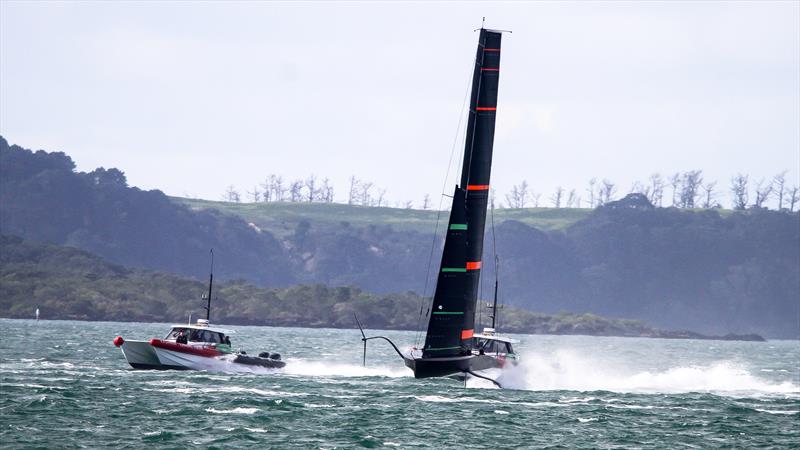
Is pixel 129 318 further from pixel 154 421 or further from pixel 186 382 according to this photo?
pixel 154 421

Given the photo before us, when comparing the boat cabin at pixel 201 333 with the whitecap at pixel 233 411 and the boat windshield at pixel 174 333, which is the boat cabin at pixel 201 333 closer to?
the boat windshield at pixel 174 333

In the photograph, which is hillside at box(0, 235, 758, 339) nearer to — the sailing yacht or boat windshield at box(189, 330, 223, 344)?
boat windshield at box(189, 330, 223, 344)

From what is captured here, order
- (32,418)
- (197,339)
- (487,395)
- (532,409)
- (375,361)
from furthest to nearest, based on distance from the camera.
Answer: (375,361) < (197,339) < (487,395) < (532,409) < (32,418)

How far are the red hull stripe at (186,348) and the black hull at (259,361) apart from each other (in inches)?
39.1

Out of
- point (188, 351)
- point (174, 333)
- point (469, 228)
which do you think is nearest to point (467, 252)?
point (469, 228)

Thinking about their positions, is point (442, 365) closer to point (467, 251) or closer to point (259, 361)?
point (467, 251)

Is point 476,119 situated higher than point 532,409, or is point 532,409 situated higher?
point 476,119

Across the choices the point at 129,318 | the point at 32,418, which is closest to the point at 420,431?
the point at 32,418

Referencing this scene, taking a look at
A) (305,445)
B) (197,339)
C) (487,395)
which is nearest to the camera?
(305,445)

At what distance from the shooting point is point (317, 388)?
52531mm

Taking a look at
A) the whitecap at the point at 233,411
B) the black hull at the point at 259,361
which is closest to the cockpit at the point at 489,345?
the black hull at the point at 259,361

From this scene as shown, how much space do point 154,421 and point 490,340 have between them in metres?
23.9

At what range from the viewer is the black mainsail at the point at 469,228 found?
5300 cm

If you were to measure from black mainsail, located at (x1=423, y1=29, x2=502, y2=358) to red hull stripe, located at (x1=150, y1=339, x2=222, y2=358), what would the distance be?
33.2 feet
